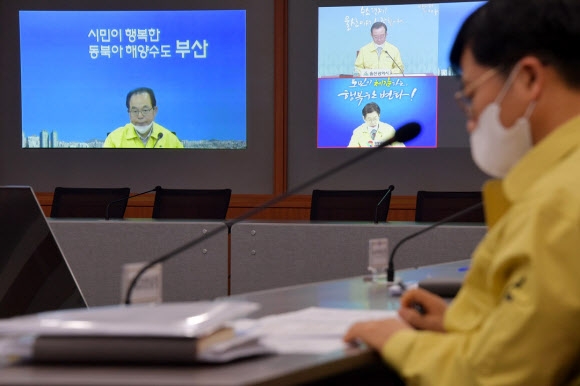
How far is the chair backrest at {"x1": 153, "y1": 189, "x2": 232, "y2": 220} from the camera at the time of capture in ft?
18.4

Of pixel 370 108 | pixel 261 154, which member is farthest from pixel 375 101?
pixel 261 154

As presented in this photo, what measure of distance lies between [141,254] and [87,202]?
1718 millimetres

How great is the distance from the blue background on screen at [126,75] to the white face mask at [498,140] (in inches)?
263

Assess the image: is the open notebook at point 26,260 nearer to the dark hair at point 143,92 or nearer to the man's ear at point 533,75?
the man's ear at point 533,75

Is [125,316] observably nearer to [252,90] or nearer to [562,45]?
[562,45]

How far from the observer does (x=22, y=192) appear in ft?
7.67

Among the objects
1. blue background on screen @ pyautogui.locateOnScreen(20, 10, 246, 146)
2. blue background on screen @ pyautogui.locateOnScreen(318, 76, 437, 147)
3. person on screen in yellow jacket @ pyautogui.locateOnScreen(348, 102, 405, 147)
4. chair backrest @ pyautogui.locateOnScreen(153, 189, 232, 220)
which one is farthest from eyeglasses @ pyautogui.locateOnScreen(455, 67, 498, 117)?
blue background on screen @ pyautogui.locateOnScreen(20, 10, 246, 146)

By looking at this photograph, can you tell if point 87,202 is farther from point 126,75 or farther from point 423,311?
point 423,311

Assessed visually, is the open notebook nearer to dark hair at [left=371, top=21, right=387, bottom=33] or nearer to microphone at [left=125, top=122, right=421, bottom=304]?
microphone at [left=125, top=122, right=421, bottom=304]

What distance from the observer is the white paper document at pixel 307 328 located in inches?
58.6

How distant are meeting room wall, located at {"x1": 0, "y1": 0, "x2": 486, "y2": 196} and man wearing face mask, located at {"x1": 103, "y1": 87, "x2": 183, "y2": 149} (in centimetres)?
20

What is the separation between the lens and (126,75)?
8.21 metres

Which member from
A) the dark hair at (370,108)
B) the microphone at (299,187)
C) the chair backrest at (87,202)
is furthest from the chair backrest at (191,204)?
the microphone at (299,187)

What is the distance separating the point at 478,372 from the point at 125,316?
52 cm
